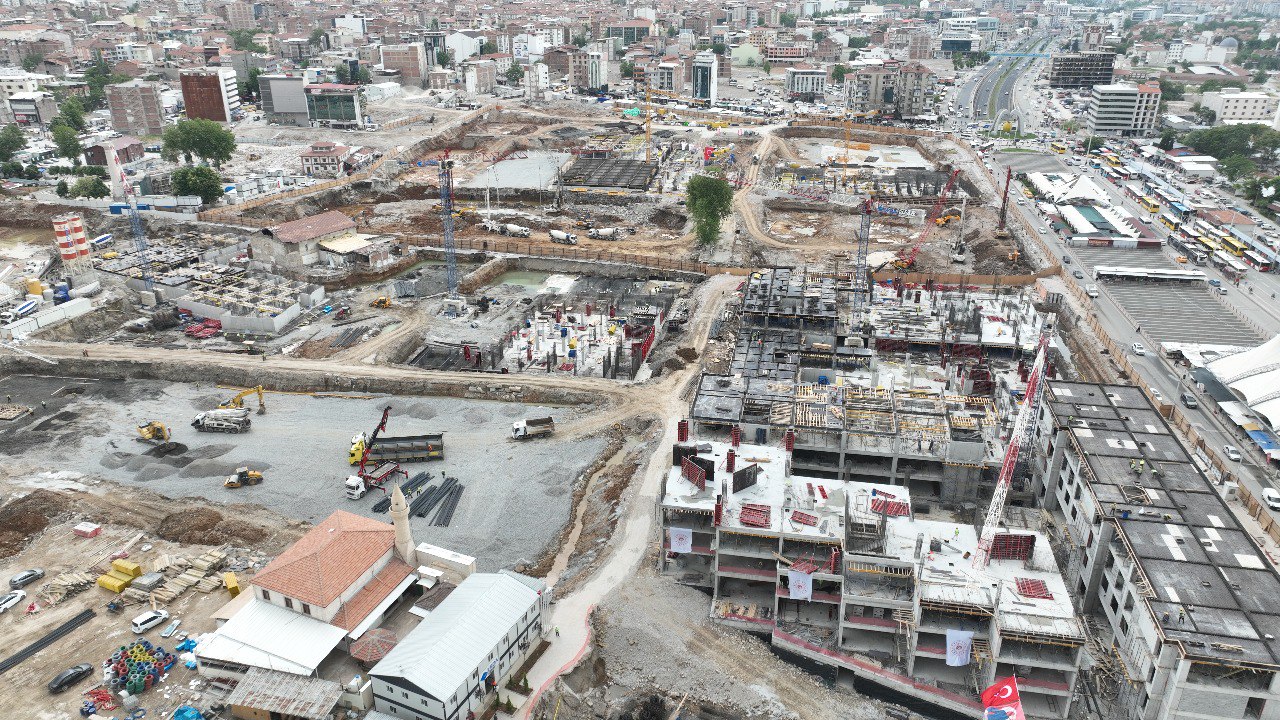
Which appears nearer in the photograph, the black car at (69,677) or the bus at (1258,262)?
the black car at (69,677)

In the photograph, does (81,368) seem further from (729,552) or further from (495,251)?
(729,552)

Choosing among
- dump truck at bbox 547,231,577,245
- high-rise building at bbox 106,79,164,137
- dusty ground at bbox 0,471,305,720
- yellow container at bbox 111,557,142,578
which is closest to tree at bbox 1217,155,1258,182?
dump truck at bbox 547,231,577,245

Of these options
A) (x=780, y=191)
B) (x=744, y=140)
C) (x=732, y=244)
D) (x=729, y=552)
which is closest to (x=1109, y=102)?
(x=744, y=140)

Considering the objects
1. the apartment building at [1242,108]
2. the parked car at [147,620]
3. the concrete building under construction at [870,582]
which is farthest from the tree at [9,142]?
the apartment building at [1242,108]

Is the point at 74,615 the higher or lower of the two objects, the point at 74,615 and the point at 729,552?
the lower

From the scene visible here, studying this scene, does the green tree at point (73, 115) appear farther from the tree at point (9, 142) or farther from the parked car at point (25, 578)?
the parked car at point (25, 578)

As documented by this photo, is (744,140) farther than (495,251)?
Yes
